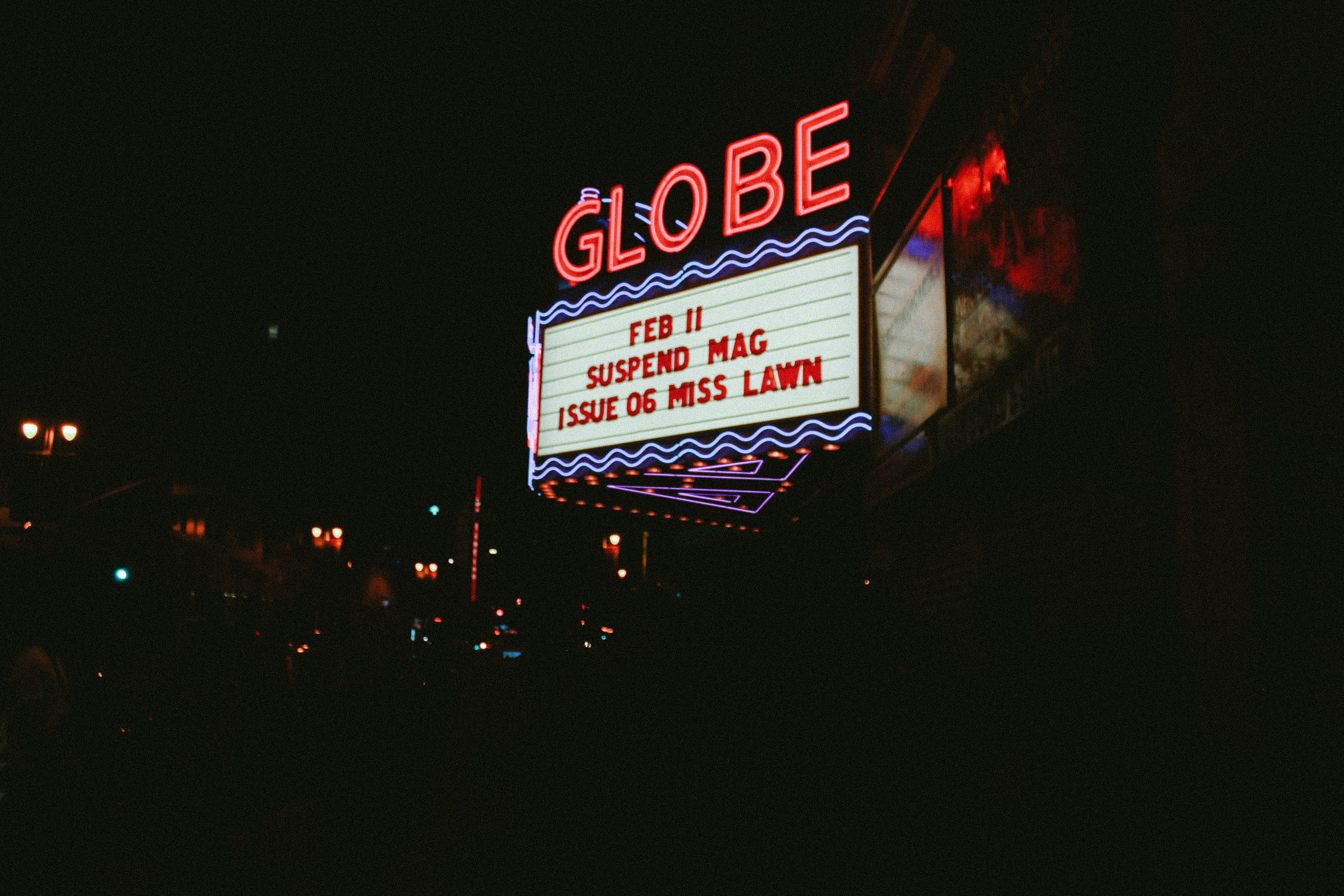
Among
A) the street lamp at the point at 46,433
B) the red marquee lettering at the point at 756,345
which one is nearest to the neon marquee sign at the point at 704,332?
the red marquee lettering at the point at 756,345

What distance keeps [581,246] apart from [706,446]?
10.7ft

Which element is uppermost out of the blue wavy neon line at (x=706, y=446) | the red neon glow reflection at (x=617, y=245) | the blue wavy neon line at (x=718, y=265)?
the red neon glow reflection at (x=617, y=245)

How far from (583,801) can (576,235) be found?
735 centimetres

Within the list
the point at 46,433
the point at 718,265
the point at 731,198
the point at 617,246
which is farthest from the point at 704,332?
the point at 46,433

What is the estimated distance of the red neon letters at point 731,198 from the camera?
7.59 meters

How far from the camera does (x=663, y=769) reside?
368cm

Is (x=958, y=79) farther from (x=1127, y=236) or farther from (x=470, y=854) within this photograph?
(x=470, y=854)

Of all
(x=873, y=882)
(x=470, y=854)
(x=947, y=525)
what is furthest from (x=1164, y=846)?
(x=947, y=525)

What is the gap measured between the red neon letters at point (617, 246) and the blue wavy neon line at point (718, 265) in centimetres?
30

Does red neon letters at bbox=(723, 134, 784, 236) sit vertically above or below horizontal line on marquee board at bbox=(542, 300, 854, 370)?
above

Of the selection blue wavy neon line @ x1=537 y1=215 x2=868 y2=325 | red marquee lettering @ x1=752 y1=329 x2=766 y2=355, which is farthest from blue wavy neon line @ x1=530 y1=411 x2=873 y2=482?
blue wavy neon line @ x1=537 y1=215 x2=868 y2=325

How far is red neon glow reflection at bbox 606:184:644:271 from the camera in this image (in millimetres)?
9008

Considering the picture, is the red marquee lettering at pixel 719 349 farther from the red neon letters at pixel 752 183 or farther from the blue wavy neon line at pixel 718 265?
the red neon letters at pixel 752 183

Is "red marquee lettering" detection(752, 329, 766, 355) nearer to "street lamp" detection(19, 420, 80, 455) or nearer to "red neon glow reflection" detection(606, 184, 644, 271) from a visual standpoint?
"red neon glow reflection" detection(606, 184, 644, 271)
